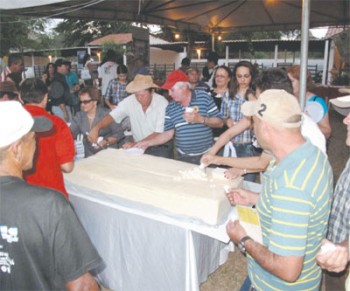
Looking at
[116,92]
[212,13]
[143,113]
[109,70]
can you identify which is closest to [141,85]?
[143,113]

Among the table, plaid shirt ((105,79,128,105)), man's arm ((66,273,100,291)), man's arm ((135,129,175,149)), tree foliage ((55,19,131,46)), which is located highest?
tree foliage ((55,19,131,46))

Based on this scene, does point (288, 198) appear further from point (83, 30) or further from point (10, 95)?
point (83, 30)

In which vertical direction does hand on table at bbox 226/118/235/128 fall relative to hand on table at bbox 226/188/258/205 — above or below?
above

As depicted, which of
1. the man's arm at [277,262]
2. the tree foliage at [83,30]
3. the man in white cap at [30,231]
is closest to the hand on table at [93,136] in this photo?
the man in white cap at [30,231]

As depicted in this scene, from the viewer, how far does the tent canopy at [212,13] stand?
5881 millimetres

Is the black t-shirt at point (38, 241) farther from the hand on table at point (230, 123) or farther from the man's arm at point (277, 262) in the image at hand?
the hand on table at point (230, 123)

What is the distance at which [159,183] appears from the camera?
2141 millimetres

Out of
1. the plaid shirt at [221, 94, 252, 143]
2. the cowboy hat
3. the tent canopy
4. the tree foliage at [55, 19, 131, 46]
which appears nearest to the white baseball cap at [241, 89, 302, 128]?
the plaid shirt at [221, 94, 252, 143]

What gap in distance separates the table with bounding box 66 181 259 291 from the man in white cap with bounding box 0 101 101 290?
953mm

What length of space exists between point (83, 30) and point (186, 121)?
2896 centimetres

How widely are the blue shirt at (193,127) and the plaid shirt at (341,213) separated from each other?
5.06 ft

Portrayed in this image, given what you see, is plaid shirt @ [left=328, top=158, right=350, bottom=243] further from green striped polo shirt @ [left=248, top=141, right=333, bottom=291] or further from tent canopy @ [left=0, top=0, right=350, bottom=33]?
tent canopy @ [left=0, top=0, right=350, bottom=33]

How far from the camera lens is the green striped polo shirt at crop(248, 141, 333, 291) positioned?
1.09 metres

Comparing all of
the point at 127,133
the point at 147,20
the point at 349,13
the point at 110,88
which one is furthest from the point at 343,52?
the point at 127,133
